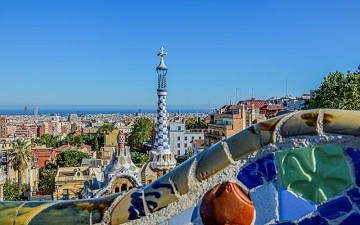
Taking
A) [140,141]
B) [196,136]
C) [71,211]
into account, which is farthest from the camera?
[140,141]

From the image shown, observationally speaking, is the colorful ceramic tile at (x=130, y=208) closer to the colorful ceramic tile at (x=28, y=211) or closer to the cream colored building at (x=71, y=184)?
the colorful ceramic tile at (x=28, y=211)

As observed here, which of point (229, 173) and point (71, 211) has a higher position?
point (229, 173)

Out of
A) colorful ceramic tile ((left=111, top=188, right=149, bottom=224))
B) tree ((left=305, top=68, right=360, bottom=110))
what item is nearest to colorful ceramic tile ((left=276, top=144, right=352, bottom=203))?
colorful ceramic tile ((left=111, top=188, right=149, bottom=224))

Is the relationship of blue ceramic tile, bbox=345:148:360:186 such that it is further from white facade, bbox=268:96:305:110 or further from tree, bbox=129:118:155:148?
tree, bbox=129:118:155:148

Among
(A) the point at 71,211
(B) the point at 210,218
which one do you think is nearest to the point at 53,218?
(A) the point at 71,211

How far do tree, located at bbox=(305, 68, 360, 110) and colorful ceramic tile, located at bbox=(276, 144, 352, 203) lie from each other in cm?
1560

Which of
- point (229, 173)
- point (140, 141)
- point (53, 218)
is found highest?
point (229, 173)

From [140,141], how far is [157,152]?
4822 cm

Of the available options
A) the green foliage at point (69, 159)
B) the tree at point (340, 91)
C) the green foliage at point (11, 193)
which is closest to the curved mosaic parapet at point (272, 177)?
the tree at point (340, 91)

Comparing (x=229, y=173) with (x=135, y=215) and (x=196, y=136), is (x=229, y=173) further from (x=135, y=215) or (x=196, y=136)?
(x=196, y=136)

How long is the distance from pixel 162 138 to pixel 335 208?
11.8m

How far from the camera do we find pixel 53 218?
2.40 metres

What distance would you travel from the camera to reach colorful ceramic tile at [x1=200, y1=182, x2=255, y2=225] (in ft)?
6.79

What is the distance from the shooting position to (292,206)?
2.07 m
